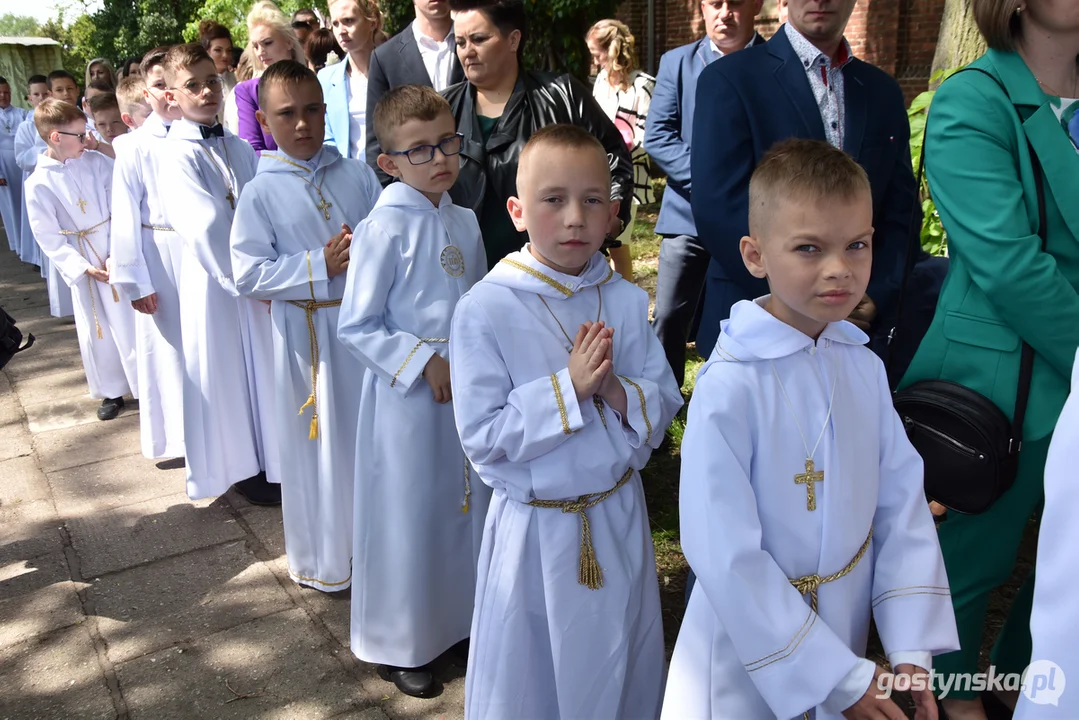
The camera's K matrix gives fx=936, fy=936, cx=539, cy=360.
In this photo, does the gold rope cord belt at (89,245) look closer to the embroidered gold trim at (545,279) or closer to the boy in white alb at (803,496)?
the embroidered gold trim at (545,279)

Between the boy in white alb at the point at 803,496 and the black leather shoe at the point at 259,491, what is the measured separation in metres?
3.15

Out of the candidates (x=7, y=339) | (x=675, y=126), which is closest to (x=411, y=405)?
(x=7, y=339)

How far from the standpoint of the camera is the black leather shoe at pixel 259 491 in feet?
15.3

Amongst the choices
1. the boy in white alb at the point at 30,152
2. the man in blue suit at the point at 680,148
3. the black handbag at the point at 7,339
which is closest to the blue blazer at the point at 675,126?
the man in blue suit at the point at 680,148

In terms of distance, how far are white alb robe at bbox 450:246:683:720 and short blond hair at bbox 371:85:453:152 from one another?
73 cm

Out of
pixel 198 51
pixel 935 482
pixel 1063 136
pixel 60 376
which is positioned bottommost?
pixel 60 376

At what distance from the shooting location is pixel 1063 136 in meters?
2.26

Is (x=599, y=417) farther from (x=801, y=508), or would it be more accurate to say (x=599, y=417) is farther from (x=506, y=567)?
(x=801, y=508)

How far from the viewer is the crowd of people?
5.97 feet

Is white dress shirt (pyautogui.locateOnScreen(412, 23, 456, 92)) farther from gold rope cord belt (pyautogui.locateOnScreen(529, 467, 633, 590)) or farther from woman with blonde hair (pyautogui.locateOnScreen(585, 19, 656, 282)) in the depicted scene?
woman with blonde hair (pyautogui.locateOnScreen(585, 19, 656, 282))

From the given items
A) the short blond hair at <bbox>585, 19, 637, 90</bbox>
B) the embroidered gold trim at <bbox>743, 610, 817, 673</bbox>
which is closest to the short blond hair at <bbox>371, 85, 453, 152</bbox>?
the embroidered gold trim at <bbox>743, 610, 817, 673</bbox>

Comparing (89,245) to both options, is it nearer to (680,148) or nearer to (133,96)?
(133,96)

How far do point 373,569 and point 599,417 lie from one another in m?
1.13

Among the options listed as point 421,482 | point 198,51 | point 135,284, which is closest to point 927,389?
point 421,482
